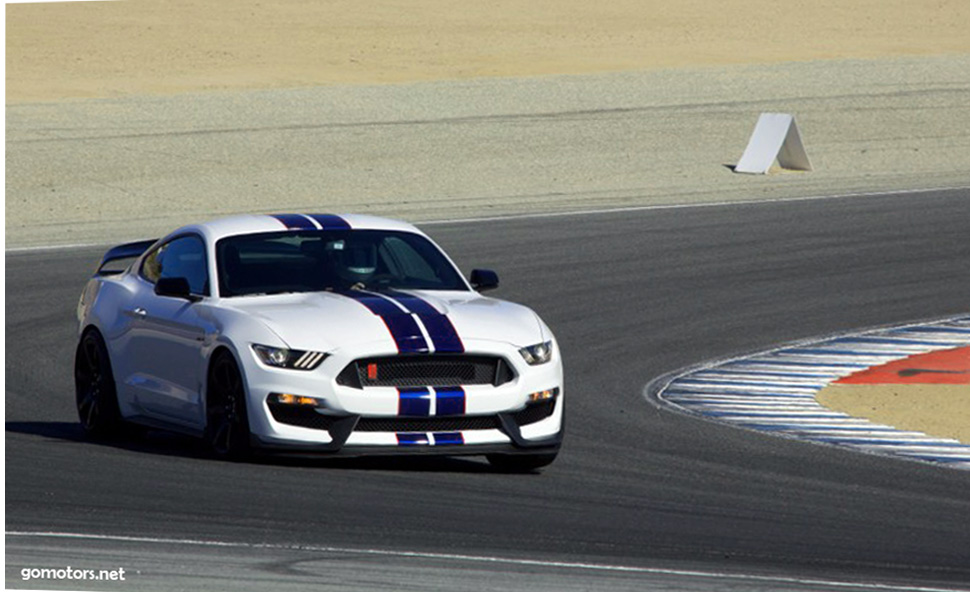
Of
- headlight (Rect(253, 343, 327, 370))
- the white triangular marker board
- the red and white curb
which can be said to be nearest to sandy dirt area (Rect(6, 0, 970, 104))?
the white triangular marker board

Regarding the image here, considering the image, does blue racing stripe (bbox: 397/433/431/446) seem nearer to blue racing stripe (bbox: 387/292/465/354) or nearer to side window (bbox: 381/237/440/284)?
blue racing stripe (bbox: 387/292/465/354)

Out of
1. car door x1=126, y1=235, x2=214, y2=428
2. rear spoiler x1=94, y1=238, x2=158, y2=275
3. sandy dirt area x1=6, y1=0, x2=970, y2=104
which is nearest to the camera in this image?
car door x1=126, y1=235, x2=214, y2=428

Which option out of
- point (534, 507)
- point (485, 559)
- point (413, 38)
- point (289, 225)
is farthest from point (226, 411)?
point (413, 38)

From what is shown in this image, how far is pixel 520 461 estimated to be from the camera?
38.0 feet

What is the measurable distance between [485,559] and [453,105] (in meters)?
30.4

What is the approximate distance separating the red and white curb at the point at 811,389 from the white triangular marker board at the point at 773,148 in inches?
478

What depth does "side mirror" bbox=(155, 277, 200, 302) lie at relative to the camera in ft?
39.4

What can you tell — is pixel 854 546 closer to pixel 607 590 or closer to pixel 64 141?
pixel 607 590

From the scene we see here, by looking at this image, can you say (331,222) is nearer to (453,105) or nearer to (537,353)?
(537,353)

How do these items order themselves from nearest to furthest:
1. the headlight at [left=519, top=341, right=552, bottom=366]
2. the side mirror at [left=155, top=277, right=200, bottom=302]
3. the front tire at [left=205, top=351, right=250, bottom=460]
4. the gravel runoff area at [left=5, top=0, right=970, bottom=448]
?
1. the front tire at [left=205, top=351, right=250, bottom=460]
2. the headlight at [left=519, top=341, right=552, bottom=366]
3. the side mirror at [left=155, top=277, right=200, bottom=302]
4. the gravel runoff area at [left=5, top=0, right=970, bottom=448]

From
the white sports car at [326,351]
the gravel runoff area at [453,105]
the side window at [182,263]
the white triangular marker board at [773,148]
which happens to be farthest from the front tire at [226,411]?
the white triangular marker board at [773,148]

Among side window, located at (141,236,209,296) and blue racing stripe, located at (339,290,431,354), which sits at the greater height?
blue racing stripe, located at (339,290,431,354)

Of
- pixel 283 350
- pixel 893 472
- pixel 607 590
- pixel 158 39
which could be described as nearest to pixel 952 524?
pixel 893 472

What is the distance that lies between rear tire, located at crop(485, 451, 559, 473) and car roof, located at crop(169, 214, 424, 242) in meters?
1.51
